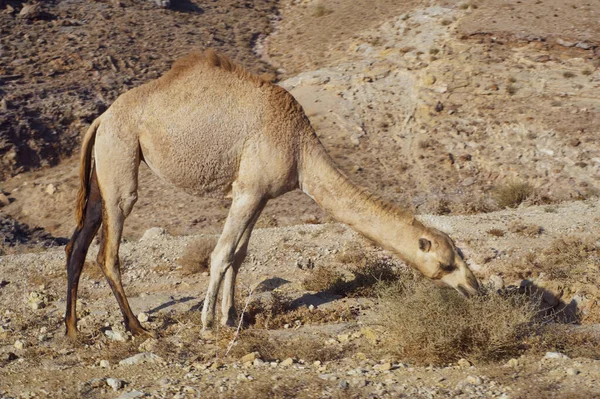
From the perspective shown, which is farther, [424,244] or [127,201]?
[127,201]

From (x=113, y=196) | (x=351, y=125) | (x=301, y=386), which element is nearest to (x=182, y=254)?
(x=113, y=196)

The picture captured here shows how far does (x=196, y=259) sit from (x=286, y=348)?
422 centimetres

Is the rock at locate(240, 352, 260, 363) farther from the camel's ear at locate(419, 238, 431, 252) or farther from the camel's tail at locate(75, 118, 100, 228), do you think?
the camel's tail at locate(75, 118, 100, 228)

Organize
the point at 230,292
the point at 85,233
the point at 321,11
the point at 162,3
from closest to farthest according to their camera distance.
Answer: the point at 230,292
the point at 85,233
the point at 162,3
the point at 321,11

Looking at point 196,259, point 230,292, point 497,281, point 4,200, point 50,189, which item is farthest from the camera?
point 50,189

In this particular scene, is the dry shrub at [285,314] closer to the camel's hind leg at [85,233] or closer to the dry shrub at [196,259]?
the camel's hind leg at [85,233]

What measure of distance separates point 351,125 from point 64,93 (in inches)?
372

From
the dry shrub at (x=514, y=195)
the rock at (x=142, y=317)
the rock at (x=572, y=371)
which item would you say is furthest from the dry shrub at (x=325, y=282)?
the dry shrub at (x=514, y=195)

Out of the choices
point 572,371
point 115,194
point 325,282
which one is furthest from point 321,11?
point 572,371

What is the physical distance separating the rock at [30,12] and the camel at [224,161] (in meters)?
21.2

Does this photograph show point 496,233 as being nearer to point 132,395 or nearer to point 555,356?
point 555,356

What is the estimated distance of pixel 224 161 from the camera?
800cm

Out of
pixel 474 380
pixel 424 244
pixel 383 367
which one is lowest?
pixel 383 367

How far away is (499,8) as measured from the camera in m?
Answer: 27.0
